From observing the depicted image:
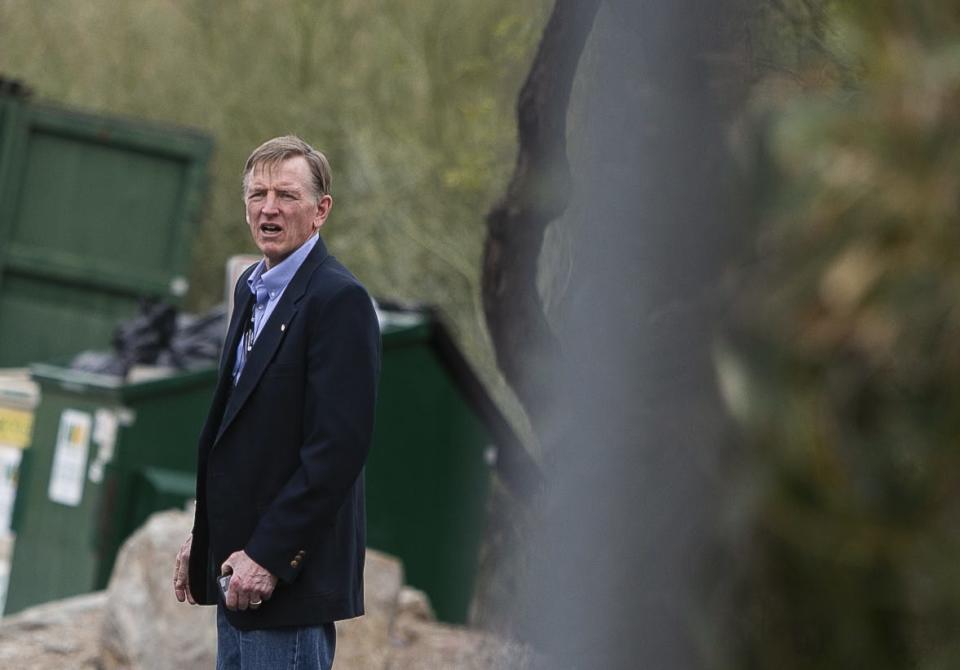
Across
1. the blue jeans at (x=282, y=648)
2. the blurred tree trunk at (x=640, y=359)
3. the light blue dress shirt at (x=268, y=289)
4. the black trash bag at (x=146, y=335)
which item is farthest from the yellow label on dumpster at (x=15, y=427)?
the blurred tree trunk at (x=640, y=359)

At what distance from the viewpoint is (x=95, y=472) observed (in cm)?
630

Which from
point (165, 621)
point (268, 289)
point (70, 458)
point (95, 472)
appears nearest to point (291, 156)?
point (268, 289)

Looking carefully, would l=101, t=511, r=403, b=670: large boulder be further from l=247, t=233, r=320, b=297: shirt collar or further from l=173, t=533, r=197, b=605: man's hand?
l=247, t=233, r=320, b=297: shirt collar

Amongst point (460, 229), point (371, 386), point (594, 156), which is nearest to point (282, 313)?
point (371, 386)

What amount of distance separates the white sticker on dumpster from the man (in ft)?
12.9

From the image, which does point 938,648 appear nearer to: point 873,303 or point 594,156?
point 873,303

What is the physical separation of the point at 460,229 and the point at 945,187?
35.2ft

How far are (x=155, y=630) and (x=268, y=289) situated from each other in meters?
2.76

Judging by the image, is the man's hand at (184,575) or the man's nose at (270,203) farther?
the man's hand at (184,575)

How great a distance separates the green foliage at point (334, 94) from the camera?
1194 cm

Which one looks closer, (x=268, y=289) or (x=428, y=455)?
(x=268, y=289)

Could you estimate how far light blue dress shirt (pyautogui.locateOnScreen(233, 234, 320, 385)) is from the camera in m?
2.54

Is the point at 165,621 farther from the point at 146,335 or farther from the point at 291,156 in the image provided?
the point at 291,156

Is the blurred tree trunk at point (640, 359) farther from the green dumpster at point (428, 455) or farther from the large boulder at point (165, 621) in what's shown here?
the green dumpster at point (428, 455)
